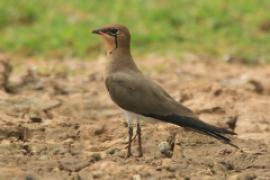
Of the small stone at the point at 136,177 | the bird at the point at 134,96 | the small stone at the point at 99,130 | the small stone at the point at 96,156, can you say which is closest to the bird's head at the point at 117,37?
the bird at the point at 134,96

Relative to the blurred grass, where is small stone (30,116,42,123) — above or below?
below

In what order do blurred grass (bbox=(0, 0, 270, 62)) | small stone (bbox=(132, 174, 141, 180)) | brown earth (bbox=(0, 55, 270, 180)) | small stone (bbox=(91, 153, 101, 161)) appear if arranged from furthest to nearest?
blurred grass (bbox=(0, 0, 270, 62))
small stone (bbox=(91, 153, 101, 161))
brown earth (bbox=(0, 55, 270, 180))
small stone (bbox=(132, 174, 141, 180))

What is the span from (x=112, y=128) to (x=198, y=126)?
1.23m

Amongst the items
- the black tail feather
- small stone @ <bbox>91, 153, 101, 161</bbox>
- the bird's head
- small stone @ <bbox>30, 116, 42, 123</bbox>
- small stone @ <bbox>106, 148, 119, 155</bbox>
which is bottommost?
small stone @ <bbox>91, 153, 101, 161</bbox>

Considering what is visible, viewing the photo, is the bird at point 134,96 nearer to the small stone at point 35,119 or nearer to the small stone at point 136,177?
the small stone at point 136,177

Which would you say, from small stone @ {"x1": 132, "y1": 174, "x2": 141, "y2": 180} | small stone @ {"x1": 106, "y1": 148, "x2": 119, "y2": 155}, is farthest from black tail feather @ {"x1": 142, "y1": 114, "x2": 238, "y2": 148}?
small stone @ {"x1": 132, "y1": 174, "x2": 141, "y2": 180}

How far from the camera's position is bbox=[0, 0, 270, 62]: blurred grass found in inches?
428

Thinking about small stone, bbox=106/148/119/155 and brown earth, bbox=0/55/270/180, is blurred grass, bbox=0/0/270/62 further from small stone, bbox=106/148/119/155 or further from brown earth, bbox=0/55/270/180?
small stone, bbox=106/148/119/155

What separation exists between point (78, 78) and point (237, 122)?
244 cm

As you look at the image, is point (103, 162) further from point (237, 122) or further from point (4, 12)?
point (4, 12)

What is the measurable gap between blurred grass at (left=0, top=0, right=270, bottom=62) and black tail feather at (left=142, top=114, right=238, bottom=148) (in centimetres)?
474

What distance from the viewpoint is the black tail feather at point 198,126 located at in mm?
5629

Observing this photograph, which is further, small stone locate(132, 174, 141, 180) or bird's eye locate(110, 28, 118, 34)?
bird's eye locate(110, 28, 118, 34)

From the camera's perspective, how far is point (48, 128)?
6559 mm
